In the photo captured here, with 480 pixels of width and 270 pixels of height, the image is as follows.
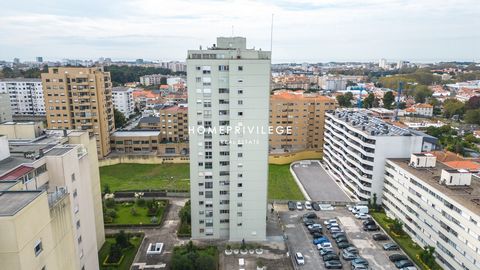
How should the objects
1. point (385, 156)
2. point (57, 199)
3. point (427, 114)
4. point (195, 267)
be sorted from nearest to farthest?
1. point (57, 199)
2. point (195, 267)
3. point (385, 156)
4. point (427, 114)

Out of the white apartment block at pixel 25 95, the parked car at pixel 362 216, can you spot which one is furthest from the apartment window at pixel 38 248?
the white apartment block at pixel 25 95

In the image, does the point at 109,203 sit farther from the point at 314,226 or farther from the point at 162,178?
the point at 314,226

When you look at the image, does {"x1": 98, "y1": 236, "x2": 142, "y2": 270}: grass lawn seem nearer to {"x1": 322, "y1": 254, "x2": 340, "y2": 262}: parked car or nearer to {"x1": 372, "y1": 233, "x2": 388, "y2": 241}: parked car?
{"x1": 322, "y1": 254, "x2": 340, "y2": 262}: parked car

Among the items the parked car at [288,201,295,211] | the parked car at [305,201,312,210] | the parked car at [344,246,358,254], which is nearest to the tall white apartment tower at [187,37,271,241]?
the parked car at [344,246,358,254]

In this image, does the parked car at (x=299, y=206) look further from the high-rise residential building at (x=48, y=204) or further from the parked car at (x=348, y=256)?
the high-rise residential building at (x=48, y=204)

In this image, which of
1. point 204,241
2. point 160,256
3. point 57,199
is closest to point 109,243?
point 160,256

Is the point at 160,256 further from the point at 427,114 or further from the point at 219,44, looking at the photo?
the point at 427,114
